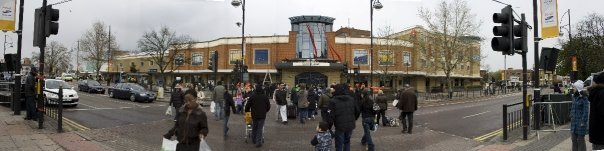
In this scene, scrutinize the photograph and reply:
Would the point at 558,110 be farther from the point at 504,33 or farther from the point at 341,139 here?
the point at 341,139

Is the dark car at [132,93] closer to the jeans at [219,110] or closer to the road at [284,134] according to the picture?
the road at [284,134]

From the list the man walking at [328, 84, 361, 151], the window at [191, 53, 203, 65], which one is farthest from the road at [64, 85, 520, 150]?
the window at [191, 53, 203, 65]

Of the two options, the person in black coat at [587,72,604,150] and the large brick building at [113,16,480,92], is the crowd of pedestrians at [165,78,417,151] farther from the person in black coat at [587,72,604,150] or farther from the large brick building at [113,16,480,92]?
the large brick building at [113,16,480,92]

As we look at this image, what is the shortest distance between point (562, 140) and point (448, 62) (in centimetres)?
3600

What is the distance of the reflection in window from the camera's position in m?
57.0

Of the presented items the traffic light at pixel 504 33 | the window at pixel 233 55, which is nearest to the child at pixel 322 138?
the traffic light at pixel 504 33

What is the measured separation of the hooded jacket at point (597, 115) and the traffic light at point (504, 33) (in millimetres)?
3786

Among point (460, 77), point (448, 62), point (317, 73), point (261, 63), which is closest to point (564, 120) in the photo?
point (448, 62)

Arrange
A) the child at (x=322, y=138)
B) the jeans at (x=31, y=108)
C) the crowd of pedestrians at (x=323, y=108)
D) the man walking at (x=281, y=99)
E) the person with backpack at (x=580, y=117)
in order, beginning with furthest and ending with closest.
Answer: the man walking at (x=281, y=99)
the jeans at (x=31, y=108)
the child at (x=322, y=138)
the person with backpack at (x=580, y=117)
the crowd of pedestrians at (x=323, y=108)

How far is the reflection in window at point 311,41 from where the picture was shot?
57.0 m

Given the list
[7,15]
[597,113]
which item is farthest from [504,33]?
[7,15]

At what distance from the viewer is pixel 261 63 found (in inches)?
2275

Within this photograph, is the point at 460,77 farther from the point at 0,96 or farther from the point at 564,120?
A: the point at 0,96

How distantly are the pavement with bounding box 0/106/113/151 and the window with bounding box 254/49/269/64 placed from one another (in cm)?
4432
